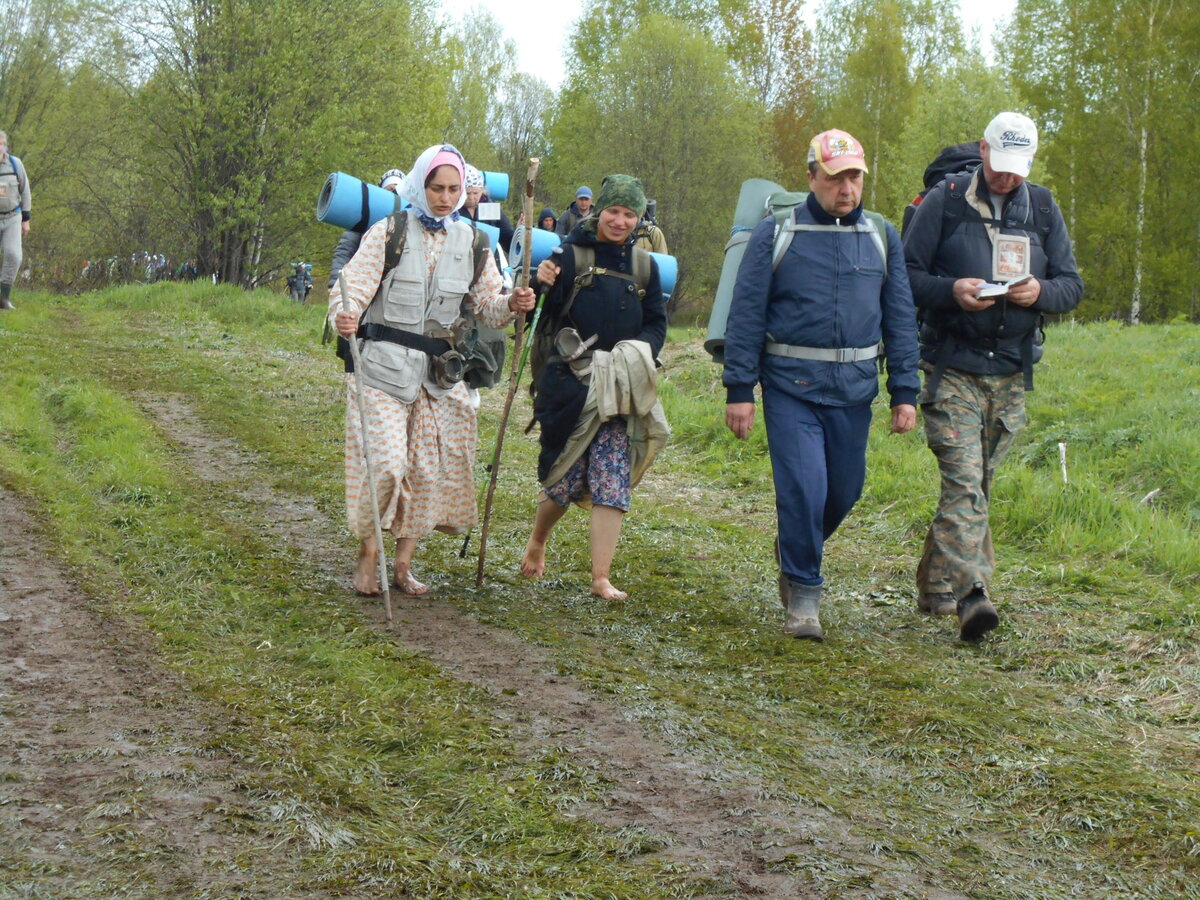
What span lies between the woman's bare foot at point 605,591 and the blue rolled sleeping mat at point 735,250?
122 centimetres

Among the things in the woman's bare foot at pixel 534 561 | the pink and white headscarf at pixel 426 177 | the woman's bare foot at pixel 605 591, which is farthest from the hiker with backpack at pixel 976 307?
the pink and white headscarf at pixel 426 177

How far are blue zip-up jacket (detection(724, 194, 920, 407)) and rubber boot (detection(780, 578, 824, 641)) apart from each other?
2.64ft

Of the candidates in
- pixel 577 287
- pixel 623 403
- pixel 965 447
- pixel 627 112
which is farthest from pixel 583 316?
pixel 627 112

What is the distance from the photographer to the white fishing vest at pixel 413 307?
6.24m

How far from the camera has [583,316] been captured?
6555 millimetres

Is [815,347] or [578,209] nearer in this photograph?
[815,347]

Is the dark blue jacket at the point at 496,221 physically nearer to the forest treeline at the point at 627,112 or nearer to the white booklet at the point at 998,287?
the white booklet at the point at 998,287

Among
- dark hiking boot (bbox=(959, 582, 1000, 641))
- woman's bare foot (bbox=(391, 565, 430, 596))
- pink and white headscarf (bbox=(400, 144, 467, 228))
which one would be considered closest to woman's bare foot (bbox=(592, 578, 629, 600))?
woman's bare foot (bbox=(391, 565, 430, 596))

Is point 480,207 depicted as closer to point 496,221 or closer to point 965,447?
point 496,221

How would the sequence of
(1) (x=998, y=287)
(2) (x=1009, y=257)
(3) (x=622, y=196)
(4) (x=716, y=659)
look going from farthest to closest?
(3) (x=622, y=196) → (2) (x=1009, y=257) → (1) (x=998, y=287) → (4) (x=716, y=659)

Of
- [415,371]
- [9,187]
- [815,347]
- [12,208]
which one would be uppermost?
[9,187]

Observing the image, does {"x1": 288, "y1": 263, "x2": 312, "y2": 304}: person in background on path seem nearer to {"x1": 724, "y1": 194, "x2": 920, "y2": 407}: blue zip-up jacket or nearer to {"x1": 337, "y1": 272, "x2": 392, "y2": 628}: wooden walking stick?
{"x1": 337, "y1": 272, "x2": 392, "y2": 628}: wooden walking stick

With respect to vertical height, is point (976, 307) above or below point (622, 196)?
below

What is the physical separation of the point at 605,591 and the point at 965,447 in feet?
5.89
